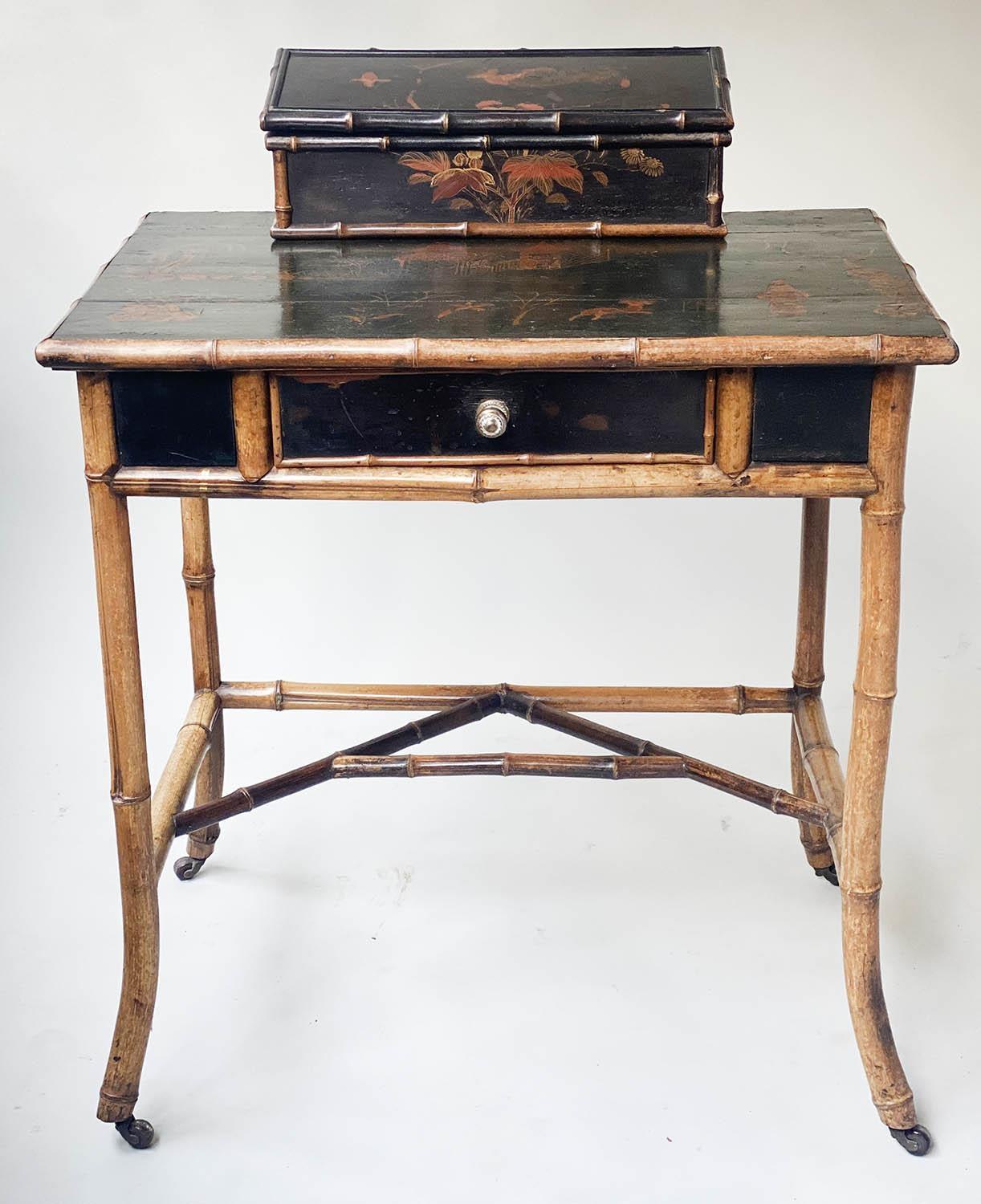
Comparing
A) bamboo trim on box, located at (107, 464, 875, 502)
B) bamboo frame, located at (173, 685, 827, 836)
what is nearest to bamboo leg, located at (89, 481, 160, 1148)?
bamboo trim on box, located at (107, 464, 875, 502)

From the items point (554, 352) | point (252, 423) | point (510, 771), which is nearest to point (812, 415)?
point (554, 352)

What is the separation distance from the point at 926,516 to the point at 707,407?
2.02m

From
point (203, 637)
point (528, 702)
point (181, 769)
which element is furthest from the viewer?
point (203, 637)

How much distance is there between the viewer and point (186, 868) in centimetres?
371

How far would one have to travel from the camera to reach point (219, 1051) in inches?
127

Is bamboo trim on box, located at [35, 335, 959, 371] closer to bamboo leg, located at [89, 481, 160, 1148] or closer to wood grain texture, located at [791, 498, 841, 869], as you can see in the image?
bamboo leg, located at [89, 481, 160, 1148]

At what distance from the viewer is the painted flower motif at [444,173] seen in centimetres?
322

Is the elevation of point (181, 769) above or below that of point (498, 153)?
below

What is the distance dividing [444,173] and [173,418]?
2.57 feet

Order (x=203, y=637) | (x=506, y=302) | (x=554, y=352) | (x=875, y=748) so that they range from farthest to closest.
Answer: (x=203, y=637) < (x=875, y=748) < (x=506, y=302) < (x=554, y=352)

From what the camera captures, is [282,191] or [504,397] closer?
[504,397]

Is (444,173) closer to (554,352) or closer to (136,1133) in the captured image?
(554,352)

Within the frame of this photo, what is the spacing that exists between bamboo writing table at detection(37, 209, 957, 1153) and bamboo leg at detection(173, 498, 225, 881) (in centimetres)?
62

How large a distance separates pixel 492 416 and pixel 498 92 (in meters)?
0.84
